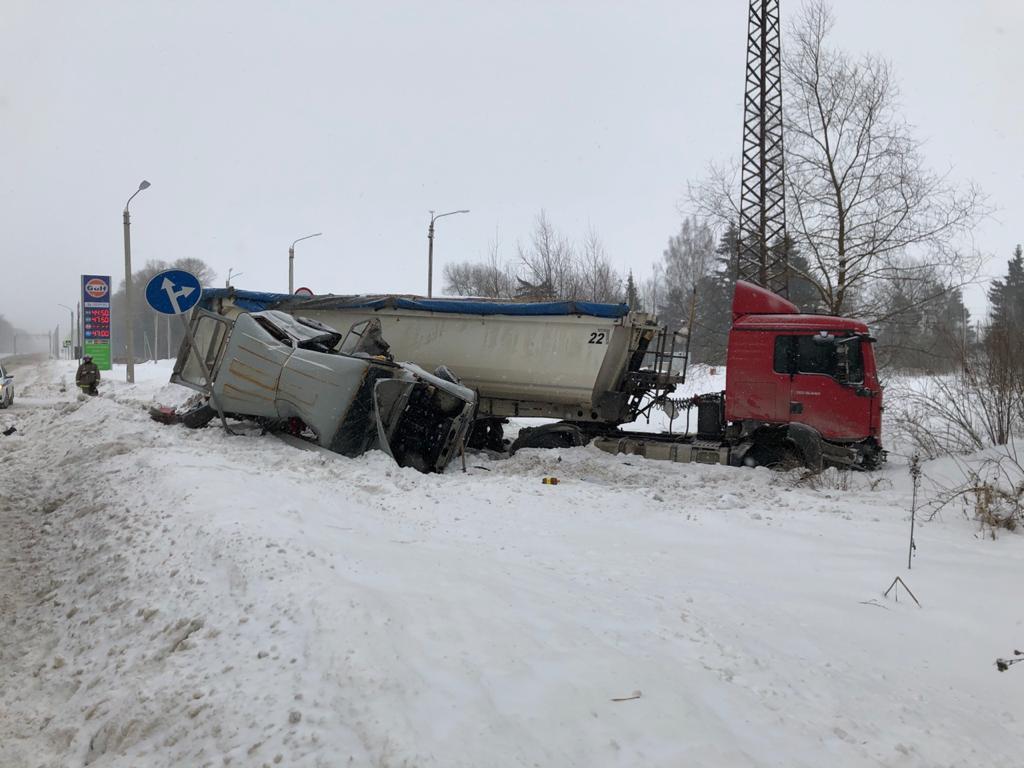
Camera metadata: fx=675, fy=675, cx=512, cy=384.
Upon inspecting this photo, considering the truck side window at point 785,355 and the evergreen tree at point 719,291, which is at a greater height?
A: the evergreen tree at point 719,291

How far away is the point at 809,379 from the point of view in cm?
952

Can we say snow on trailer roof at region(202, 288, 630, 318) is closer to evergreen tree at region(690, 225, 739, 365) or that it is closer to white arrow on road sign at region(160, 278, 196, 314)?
white arrow on road sign at region(160, 278, 196, 314)

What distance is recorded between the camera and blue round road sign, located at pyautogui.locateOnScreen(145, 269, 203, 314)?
9.45 meters

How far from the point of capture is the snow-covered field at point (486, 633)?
2441 mm

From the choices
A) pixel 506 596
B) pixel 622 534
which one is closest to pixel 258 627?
pixel 506 596

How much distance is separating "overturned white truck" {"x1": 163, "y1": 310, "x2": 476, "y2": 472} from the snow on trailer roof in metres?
2.42

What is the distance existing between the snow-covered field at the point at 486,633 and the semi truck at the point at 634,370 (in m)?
3.47

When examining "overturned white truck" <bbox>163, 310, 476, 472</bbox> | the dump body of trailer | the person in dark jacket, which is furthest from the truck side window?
the person in dark jacket

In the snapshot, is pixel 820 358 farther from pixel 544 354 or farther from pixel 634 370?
pixel 544 354

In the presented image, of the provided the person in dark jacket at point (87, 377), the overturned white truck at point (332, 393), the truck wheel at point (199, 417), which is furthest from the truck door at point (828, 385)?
the person in dark jacket at point (87, 377)

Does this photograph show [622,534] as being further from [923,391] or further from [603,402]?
[923,391]

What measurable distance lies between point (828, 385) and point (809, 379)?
0.85ft

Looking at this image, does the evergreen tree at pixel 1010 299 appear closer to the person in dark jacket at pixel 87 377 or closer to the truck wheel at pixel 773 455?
the truck wheel at pixel 773 455

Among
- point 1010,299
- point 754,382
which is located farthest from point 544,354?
point 1010,299
